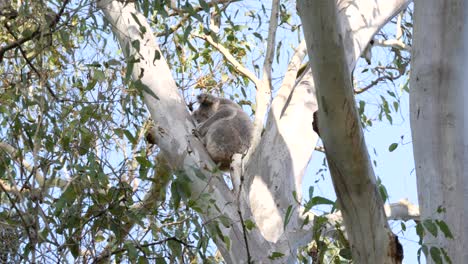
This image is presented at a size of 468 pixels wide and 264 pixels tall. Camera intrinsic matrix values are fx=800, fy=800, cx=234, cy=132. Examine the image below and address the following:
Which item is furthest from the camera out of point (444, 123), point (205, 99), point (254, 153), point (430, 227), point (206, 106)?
point (206, 106)

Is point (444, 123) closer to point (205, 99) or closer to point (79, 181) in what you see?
point (79, 181)

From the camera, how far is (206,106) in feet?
24.1

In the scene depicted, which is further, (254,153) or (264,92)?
(264,92)

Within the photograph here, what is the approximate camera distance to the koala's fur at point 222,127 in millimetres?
5957

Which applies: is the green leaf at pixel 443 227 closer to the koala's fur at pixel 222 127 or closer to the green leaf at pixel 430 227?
the green leaf at pixel 430 227

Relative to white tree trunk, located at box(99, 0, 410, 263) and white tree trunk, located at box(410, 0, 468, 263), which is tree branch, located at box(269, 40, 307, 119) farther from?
white tree trunk, located at box(410, 0, 468, 263)

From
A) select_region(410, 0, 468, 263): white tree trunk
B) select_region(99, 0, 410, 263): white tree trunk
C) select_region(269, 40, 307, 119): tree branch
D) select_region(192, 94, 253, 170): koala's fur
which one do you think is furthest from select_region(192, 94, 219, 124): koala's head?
select_region(410, 0, 468, 263): white tree trunk

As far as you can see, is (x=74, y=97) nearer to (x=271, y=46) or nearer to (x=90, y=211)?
(x=90, y=211)

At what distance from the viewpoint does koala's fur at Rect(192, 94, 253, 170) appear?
235 inches

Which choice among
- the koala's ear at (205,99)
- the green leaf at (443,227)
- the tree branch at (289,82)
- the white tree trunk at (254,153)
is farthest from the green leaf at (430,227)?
the koala's ear at (205,99)

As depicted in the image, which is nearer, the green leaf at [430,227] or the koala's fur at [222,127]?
the green leaf at [430,227]

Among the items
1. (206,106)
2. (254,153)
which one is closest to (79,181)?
(254,153)

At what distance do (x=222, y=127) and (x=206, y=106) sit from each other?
81 centimetres

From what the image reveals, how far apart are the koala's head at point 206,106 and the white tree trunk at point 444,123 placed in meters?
4.10
